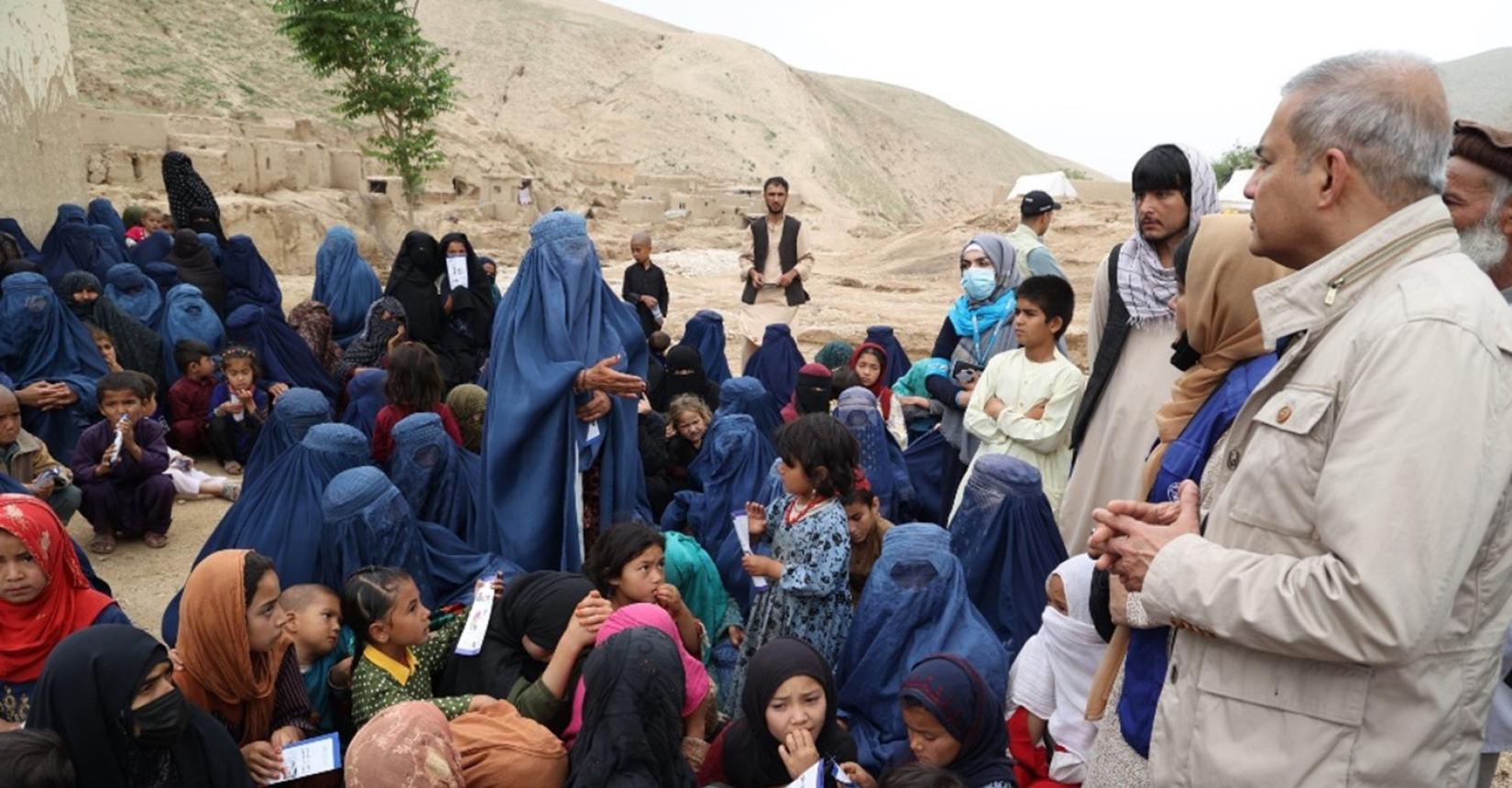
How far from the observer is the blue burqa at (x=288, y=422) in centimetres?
450

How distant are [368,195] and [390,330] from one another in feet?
38.7

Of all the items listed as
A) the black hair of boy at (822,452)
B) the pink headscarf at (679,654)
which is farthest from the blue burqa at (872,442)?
the pink headscarf at (679,654)

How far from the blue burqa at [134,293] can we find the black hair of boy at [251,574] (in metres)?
4.85

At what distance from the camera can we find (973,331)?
520 cm

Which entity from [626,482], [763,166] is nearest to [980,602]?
[626,482]

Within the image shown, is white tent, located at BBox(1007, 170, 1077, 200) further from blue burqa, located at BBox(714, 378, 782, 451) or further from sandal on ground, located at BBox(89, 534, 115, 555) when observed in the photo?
sandal on ground, located at BBox(89, 534, 115, 555)

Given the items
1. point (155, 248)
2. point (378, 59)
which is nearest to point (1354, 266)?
point (155, 248)

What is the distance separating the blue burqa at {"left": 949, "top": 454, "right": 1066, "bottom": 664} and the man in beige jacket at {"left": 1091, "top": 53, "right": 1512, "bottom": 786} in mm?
1935

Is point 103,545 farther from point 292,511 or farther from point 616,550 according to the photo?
point 616,550

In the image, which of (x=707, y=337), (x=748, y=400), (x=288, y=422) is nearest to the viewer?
(x=288, y=422)

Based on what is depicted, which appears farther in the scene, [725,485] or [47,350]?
[47,350]

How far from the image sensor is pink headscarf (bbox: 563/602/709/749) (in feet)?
9.09

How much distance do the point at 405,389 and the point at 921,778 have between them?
3.17 meters

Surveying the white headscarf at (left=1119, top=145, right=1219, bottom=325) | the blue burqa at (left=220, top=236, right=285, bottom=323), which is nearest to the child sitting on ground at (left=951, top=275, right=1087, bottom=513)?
the white headscarf at (left=1119, top=145, right=1219, bottom=325)
